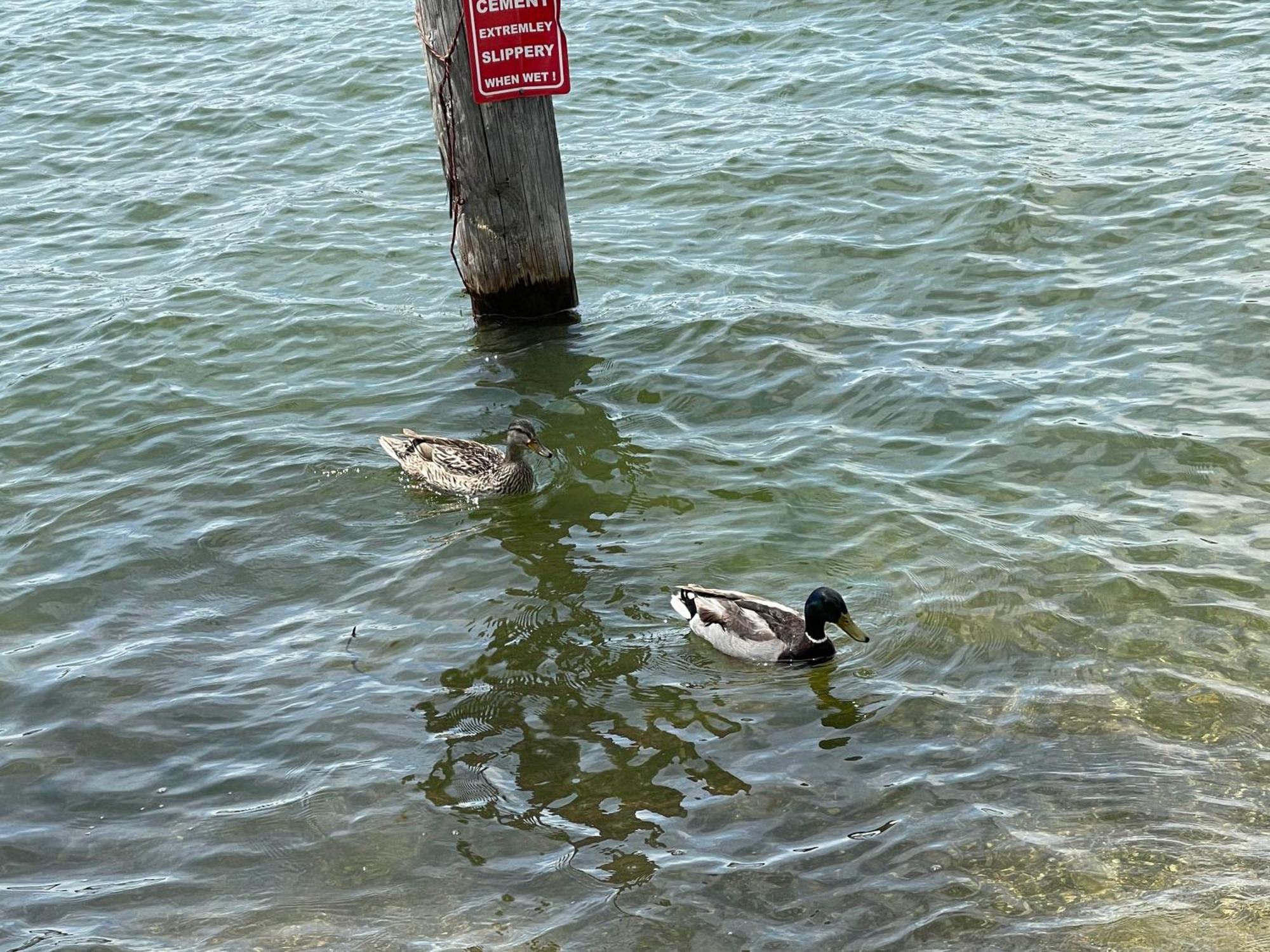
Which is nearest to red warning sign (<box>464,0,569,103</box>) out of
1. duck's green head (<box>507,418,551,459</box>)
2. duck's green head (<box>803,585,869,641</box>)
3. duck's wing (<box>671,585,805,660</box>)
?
duck's green head (<box>507,418,551,459</box>)

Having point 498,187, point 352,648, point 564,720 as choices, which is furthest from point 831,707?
point 498,187

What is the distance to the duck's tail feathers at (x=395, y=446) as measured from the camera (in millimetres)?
10328

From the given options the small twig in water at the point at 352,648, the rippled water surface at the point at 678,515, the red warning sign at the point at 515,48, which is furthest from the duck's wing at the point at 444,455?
the red warning sign at the point at 515,48

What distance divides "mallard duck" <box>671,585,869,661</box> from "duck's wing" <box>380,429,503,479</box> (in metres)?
2.49

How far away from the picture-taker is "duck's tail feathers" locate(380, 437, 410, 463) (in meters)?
10.3

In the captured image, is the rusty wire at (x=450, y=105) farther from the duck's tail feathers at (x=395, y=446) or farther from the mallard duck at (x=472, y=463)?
the mallard duck at (x=472, y=463)

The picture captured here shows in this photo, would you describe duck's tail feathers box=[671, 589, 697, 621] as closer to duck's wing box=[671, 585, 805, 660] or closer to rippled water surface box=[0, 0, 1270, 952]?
duck's wing box=[671, 585, 805, 660]

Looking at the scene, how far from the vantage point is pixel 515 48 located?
34.8 feet

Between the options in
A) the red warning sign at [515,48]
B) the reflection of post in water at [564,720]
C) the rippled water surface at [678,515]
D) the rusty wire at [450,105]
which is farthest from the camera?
the rusty wire at [450,105]

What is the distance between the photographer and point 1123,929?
5.71m

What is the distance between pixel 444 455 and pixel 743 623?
10.1ft

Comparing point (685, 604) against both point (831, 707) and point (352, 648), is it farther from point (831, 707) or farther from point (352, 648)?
point (352, 648)

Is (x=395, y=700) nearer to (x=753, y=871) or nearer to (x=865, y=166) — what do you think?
(x=753, y=871)

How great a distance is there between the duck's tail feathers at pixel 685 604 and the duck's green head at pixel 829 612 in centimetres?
69
